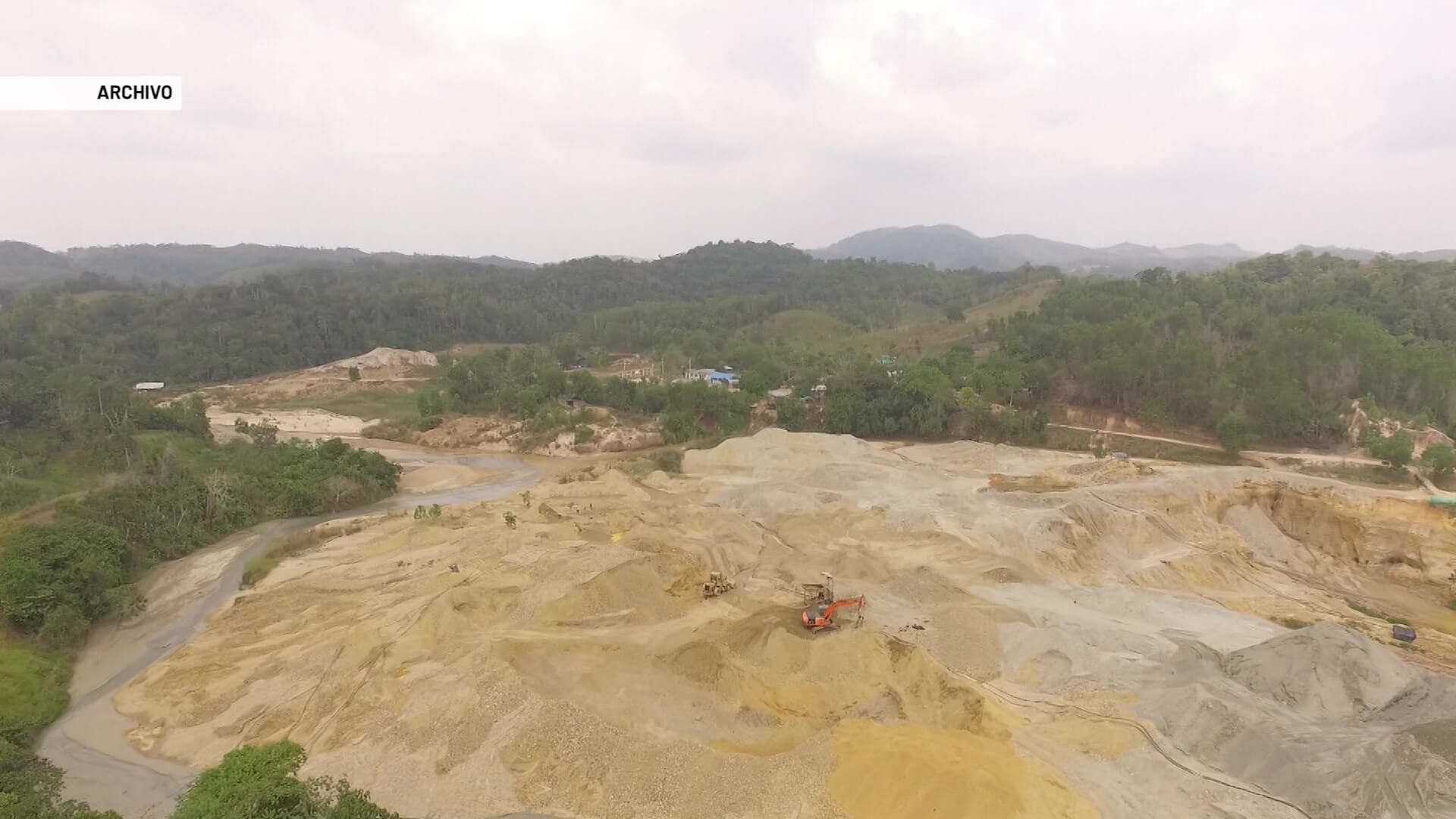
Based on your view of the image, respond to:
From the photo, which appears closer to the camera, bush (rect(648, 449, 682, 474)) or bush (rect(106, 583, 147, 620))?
bush (rect(106, 583, 147, 620))

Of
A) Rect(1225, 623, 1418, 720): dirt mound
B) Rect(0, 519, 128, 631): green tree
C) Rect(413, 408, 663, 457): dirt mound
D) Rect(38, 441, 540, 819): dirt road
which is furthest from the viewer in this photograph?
Rect(413, 408, 663, 457): dirt mound

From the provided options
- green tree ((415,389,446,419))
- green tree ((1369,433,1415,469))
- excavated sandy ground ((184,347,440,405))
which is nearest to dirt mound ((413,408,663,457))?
green tree ((415,389,446,419))

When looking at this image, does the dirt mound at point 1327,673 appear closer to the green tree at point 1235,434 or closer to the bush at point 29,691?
the green tree at point 1235,434

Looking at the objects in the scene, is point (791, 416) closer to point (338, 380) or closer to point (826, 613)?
point (826, 613)

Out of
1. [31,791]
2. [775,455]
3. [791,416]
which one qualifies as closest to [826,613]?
[31,791]

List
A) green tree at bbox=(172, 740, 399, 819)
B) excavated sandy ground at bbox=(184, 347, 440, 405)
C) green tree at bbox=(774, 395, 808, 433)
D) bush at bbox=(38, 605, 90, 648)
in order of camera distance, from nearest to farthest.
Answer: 1. green tree at bbox=(172, 740, 399, 819)
2. bush at bbox=(38, 605, 90, 648)
3. green tree at bbox=(774, 395, 808, 433)
4. excavated sandy ground at bbox=(184, 347, 440, 405)

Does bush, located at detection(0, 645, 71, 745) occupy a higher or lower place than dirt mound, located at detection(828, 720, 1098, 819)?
lower

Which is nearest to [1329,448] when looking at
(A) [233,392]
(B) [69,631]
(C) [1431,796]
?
(C) [1431,796]

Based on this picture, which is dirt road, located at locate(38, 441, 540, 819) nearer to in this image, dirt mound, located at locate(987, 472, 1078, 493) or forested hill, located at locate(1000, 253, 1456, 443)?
dirt mound, located at locate(987, 472, 1078, 493)
